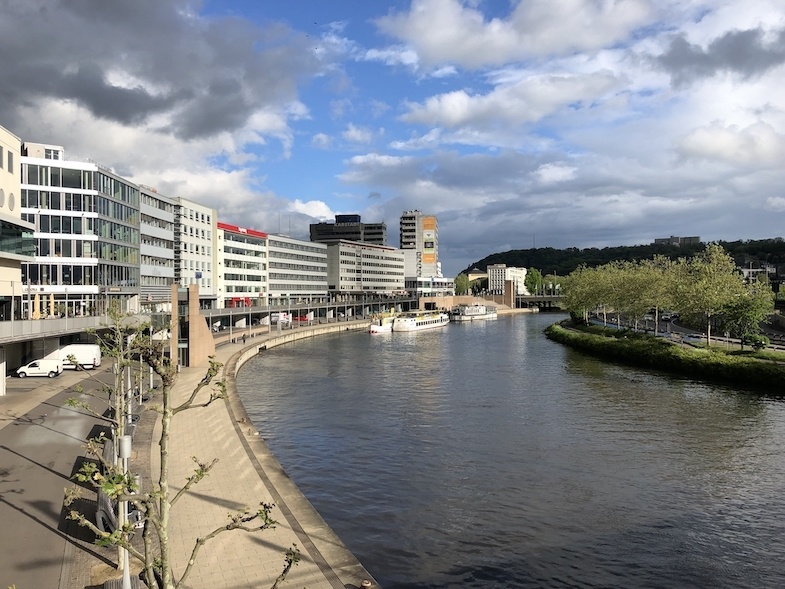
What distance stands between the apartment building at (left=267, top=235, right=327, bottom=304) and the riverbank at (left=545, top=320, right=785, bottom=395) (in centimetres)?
6712

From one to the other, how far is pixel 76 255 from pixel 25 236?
19522mm

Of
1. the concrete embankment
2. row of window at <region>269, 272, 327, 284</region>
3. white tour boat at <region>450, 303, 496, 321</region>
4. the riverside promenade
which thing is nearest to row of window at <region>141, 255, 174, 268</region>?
row of window at <region>269, 272, 327, 284</region>

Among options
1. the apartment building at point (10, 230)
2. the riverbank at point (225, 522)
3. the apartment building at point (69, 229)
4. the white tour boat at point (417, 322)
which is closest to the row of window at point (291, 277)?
the white tour boat at point (417, 322)

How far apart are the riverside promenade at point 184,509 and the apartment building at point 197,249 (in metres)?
60.4

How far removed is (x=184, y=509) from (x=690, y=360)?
4665 centimetres

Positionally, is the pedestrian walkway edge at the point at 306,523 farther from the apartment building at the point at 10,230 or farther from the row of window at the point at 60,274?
the row of window at the point at 60,274

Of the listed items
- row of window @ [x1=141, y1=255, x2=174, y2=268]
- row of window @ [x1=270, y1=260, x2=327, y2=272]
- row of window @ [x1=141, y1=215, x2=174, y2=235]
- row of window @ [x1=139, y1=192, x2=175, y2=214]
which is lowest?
row of window @ [x1=141, y1=255, x2=174, y2=268]

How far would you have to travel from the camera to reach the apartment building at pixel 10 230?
36.8m

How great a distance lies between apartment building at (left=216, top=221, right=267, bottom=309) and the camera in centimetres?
10894

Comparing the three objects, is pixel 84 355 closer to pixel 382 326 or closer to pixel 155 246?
pixel 155 246

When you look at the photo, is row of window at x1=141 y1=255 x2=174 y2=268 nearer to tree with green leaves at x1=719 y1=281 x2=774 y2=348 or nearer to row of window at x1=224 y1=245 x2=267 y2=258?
row of window at x1=224 y1=245 x2=267 y2=258

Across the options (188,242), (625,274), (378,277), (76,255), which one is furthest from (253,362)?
(378,277)

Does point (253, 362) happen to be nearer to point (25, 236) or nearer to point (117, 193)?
point (117, 193)

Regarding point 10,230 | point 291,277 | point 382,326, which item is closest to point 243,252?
point 291,277
